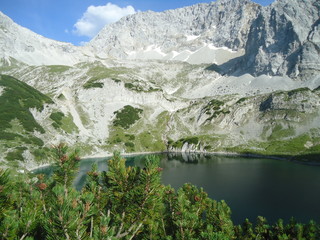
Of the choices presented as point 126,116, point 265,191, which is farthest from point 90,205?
point 126,116

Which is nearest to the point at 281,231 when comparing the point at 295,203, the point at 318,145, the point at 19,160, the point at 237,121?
the point at 295,203

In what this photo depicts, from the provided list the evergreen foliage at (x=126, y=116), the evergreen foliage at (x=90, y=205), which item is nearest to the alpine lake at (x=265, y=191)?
the evergreen foliage at (x=90, y=205)

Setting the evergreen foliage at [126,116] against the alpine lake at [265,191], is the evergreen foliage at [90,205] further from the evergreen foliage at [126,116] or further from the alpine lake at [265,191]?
the evergreen foliage at [126,116]

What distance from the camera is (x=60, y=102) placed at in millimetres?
179000

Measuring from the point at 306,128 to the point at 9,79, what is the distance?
218 meters

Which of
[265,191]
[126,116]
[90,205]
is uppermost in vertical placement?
[90,205]

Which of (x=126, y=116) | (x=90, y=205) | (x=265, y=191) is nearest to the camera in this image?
(x=90, y=205)

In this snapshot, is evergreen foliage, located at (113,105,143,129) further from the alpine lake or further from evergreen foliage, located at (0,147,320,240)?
evergreen foliage, located at (0,147,320,240)

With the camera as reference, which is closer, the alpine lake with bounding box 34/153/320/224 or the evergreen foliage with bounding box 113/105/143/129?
the alpine lake with bounding box 34/153/320/224

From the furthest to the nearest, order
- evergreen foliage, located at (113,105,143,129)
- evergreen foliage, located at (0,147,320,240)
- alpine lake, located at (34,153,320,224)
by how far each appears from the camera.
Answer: evergreen foliage, located at (113,105,143,129) < alpine lake, located at (34,153,320,224) < evergreen foliage, located at (0,147,320,240)

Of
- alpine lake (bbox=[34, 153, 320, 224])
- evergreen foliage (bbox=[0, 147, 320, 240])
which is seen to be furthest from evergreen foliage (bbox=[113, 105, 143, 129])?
evergreen foliage (bbox=[0, 147, 320, 240])

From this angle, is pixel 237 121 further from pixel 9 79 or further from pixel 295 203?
pixel 9 79

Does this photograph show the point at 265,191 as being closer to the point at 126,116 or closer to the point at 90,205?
the point at 90,205

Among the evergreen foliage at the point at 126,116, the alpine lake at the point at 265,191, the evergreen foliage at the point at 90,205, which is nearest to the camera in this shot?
the evergreen foliage at the point at 90,205
